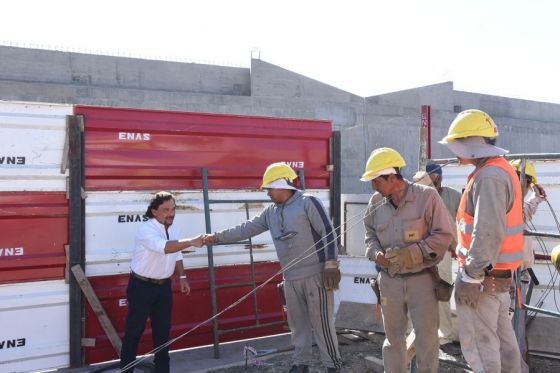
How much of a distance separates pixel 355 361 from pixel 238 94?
41.5 feet

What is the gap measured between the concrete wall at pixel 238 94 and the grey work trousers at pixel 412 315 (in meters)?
11.7

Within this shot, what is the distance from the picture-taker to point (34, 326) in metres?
5.20

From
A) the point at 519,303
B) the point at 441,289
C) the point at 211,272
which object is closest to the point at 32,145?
the point at 211,272

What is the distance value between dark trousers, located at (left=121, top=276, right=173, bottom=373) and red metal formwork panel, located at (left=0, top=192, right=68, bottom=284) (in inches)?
36.4

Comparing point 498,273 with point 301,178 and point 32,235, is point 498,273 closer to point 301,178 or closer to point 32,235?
point 301,178

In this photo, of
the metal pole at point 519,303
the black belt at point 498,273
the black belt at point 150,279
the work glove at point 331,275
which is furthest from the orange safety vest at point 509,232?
the black belt at point 150,279

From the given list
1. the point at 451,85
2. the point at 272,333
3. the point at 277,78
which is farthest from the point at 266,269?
the point at 451,85

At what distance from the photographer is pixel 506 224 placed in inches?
139

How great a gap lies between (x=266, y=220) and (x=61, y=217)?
1.95 meters

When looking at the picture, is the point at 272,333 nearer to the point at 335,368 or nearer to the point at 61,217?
the point at 335,368

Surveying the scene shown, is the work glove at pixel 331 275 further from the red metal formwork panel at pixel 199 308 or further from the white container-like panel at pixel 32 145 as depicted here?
the white container-like panel at pixel 32 145

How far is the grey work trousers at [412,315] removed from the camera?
156 inches

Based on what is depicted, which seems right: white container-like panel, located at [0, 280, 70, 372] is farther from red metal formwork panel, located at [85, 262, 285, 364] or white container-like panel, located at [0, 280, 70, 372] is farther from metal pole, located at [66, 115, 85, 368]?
red metal formwork panel, located at [85, 262, 285, 364]

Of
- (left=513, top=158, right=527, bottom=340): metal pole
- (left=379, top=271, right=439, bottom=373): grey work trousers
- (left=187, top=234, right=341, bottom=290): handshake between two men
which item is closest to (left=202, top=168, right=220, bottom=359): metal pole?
(left=187, top=234, right=341, bottom=290): handshake between two men
